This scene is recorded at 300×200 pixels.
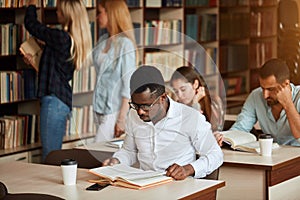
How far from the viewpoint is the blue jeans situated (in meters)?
5.45

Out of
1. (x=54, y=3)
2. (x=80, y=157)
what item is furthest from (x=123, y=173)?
(x=54, y=3)

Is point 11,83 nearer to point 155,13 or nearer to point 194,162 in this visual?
point 155,13

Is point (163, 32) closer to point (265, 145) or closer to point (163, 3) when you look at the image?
point (163, 3)

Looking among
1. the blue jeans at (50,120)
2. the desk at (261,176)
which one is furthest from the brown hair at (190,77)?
the blue jeans at (50,120)

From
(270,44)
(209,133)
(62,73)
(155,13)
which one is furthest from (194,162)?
(270,44)

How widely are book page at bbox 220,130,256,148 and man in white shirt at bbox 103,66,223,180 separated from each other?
2.35 ft

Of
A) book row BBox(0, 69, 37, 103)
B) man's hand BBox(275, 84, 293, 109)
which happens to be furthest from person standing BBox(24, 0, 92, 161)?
man's hand BBox(275, 84, 293, 109)

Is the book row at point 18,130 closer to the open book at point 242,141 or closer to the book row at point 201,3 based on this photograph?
the open book at point 242,141

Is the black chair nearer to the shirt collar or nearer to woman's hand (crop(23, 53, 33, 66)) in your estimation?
the shirt collar

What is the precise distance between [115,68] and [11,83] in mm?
1379

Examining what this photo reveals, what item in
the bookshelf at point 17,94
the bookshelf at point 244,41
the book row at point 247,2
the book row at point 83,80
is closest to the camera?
the bookshelf at point 17,94

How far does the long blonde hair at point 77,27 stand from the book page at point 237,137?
1429 millimetres

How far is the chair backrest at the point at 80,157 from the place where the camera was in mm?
3957

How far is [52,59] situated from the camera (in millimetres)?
5379
